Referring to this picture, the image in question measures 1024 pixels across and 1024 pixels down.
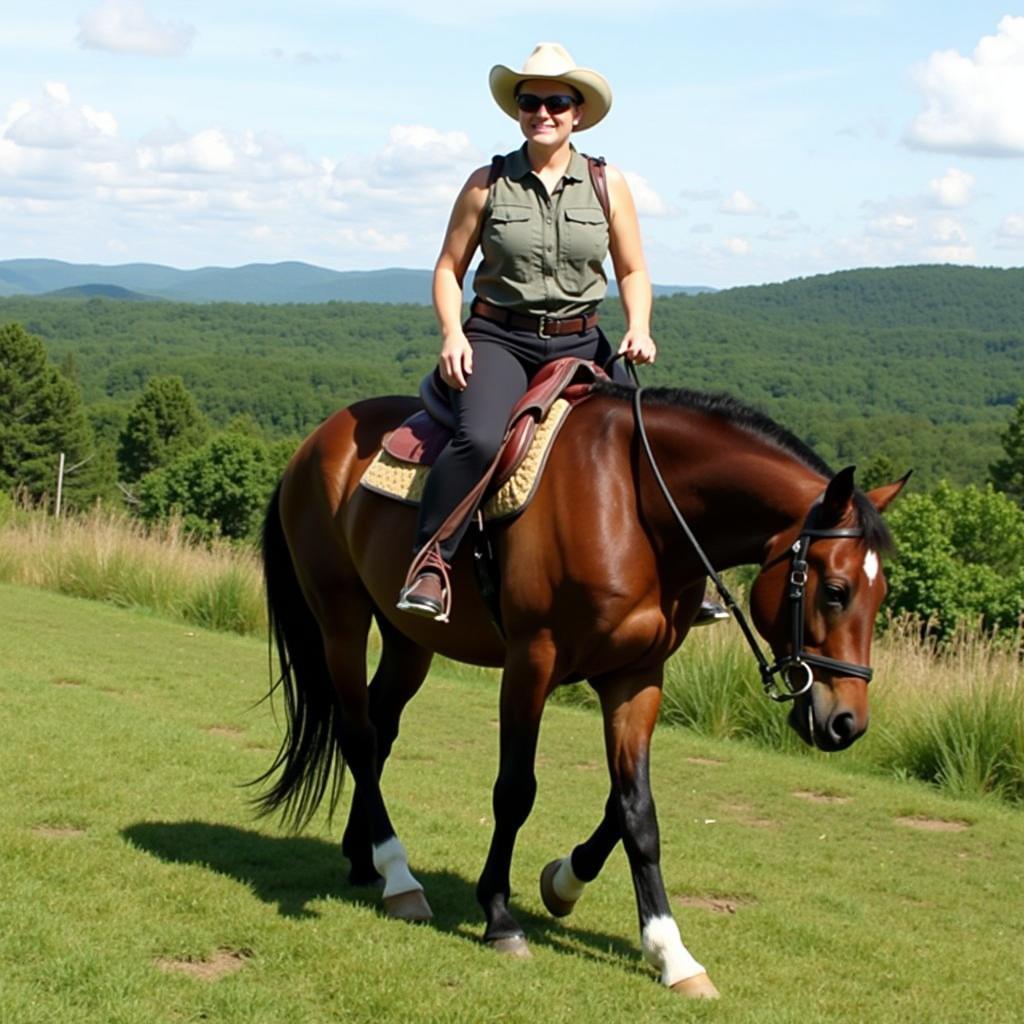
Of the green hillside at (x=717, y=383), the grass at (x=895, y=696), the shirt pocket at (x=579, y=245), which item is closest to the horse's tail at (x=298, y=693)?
the shirt pocket at (x=579, y=245)

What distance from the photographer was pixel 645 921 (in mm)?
5109

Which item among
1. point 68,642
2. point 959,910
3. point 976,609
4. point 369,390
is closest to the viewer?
point 959,910

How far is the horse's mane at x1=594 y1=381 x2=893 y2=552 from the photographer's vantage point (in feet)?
15.6

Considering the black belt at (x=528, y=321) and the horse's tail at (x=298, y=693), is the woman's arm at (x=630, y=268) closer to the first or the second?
the black belt at (x=528, y=321)

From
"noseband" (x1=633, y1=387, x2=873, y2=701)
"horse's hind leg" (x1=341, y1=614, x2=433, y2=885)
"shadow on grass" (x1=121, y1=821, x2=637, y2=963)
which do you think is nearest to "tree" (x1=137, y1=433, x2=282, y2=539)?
"shadow on grass" (x1=121, y1=821, x2=637, y2=963)

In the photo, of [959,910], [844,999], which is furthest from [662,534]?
[959,910]

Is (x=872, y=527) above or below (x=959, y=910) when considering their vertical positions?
above

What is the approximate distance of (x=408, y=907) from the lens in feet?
18.6

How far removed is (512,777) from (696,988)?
98 cm

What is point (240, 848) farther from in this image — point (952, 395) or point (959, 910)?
point (952, 395)

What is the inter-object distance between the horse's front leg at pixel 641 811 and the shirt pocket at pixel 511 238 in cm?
161

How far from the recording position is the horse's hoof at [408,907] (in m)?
5.65

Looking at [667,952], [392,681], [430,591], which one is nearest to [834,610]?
[667,952]

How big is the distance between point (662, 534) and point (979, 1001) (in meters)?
2.06
